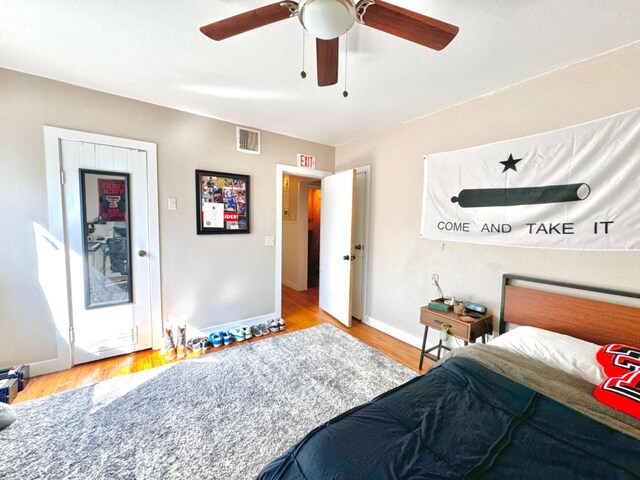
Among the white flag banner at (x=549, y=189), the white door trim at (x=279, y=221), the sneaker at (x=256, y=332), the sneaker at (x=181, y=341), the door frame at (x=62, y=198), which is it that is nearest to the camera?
the white flag banner at (x=549, y=189)

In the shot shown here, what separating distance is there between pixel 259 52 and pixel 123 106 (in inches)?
60.0

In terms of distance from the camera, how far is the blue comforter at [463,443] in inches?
31.7

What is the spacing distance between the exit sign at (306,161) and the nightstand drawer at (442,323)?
2299mm

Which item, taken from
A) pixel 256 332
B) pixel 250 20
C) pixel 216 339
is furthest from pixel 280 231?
pixel 250 20

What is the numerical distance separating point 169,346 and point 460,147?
3.33 meters

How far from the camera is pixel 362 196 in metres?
3.34

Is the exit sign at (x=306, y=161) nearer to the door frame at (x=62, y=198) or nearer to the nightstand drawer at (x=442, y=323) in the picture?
the door frame at (x=62, y=198)

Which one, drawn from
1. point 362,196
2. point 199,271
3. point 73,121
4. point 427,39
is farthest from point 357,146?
point 73,121

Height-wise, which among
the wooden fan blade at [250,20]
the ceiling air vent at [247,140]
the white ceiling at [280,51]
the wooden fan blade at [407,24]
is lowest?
the wooden fan blade at [407,24]

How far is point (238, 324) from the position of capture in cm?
307

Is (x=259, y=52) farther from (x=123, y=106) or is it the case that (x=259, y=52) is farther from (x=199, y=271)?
(x=199, y=271)

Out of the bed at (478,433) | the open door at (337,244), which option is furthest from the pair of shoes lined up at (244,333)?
the bed at (478,433)

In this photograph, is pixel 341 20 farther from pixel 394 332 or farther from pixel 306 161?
pixel 394 332

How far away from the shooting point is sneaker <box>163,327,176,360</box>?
247cm
